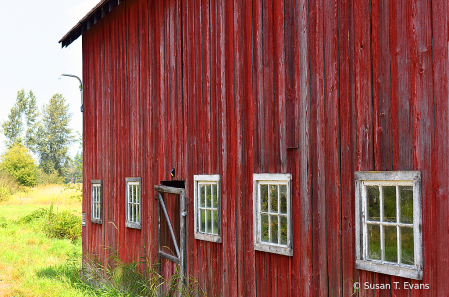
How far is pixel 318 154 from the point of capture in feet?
14.9

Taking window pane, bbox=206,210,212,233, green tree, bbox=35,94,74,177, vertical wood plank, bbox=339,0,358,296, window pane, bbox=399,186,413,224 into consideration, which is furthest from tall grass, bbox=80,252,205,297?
green tree, bbox=35,94,74,177

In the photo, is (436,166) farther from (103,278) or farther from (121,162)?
(103,278)

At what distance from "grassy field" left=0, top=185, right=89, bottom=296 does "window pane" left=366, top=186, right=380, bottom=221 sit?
669 cm

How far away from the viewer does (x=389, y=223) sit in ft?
12.3

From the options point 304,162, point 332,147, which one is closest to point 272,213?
point 304,162

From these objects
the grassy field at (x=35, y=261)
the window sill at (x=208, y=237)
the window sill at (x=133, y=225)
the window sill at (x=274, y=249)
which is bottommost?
the grassy field at (x=35, y=261)

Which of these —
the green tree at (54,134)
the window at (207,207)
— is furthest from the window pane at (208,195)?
the green tree at (54,134)

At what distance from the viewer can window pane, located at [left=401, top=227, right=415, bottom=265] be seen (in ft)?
11.8

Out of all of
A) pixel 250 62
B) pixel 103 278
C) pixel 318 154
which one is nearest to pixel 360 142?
pixel 318 154

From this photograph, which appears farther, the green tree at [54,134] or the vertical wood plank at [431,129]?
the green tree at [54,134]

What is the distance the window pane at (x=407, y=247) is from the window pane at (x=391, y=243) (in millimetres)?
63

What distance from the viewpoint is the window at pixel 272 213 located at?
4.89 meters

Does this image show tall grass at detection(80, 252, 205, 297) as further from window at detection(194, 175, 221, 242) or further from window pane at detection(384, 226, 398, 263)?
window pane at detection(384, 226, 398, 263)

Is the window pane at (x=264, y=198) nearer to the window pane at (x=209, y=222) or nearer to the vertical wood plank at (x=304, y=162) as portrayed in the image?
the vertical wood plank at (x=304, y=162)
